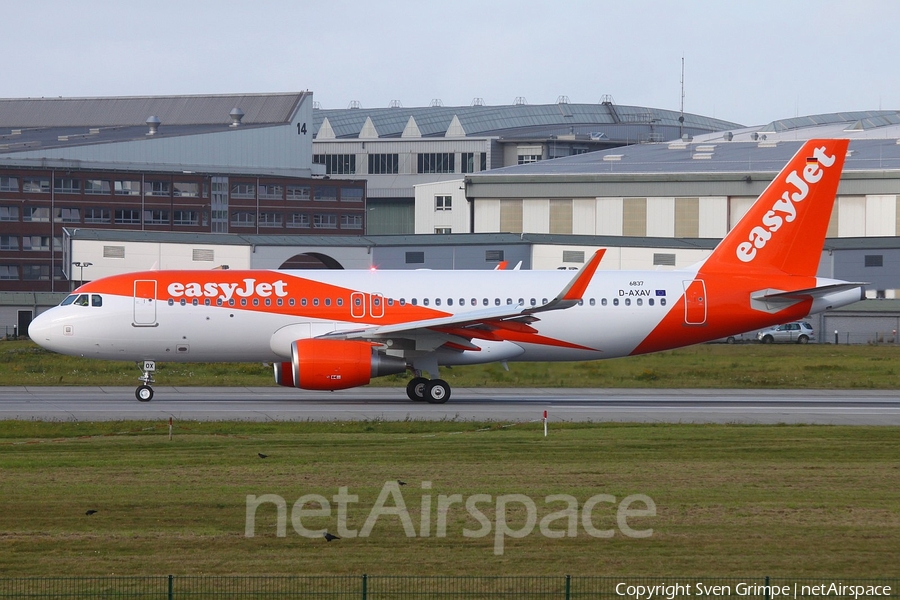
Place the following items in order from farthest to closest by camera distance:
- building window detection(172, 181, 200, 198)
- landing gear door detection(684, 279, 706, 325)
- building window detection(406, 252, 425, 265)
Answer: building window detection(172, 181, 200, 198) < building window detection(406, 252, 425, 265) < landing gear door detection(684, 279, 706, 325)

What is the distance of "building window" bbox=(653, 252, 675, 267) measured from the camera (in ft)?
231

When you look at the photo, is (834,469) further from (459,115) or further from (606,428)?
(459,115)

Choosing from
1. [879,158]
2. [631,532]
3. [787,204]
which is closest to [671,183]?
[879,158]

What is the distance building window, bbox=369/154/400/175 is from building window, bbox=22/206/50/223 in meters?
52.2

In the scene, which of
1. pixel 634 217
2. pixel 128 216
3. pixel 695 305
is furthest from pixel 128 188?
pixel 695 305

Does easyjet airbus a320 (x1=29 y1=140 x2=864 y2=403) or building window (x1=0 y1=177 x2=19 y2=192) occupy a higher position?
building window (x1=0 y1=177 x2=19 y2=192)

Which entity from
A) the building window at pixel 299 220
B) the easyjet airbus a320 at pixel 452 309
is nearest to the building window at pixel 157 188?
the building window at pixel 299 220

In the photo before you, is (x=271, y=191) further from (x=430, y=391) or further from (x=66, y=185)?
(x=430, y=391)

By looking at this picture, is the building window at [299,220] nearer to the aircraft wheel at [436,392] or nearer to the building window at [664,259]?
the building window at [664,259]

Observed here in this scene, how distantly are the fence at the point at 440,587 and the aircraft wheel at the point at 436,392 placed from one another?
20073mm

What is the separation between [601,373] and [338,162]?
11368 centimetres

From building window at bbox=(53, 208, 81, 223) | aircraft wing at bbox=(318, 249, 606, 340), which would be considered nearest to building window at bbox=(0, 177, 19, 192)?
building window at bbox=(53, 208, 81, 223)

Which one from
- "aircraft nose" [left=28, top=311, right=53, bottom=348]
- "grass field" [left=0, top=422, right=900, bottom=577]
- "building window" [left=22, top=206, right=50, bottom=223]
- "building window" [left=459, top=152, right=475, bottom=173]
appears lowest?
"grass field" [left=0, top=422, right=900, bottom=577]

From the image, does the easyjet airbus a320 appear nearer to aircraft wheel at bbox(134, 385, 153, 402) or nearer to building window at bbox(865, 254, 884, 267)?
aircraft wheel at bbox(134, 385, 153, 402)
